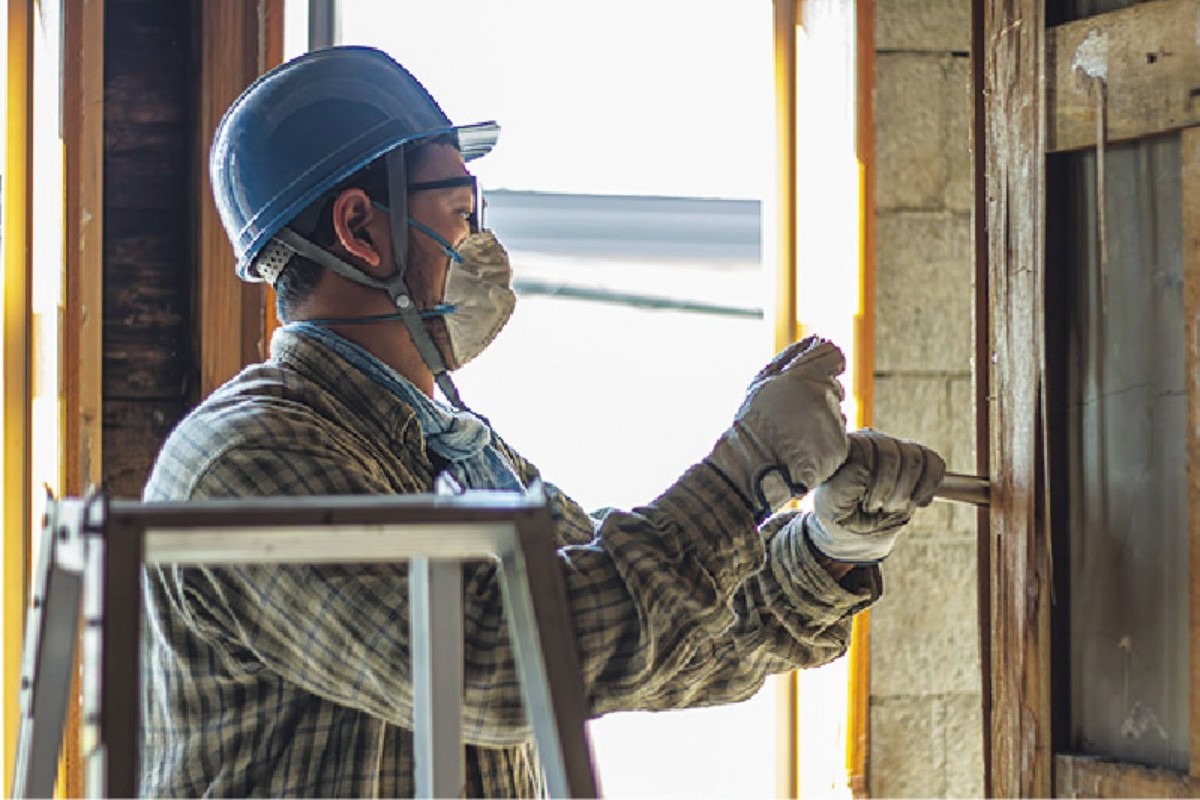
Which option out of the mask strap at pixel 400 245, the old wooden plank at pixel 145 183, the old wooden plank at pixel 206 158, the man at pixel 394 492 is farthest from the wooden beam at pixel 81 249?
the mask strap at pixel 400 245

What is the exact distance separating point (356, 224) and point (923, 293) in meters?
1.53

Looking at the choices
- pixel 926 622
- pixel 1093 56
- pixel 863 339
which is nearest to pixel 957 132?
pixel 863 339

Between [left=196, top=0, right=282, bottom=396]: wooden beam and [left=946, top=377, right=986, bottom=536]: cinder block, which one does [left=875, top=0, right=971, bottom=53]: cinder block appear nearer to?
[left=946, top=377, right=986, bottom=536]: cinder block

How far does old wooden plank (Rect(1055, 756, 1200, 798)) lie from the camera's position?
193cm

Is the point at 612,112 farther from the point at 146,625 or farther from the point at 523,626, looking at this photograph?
the point at 523,626

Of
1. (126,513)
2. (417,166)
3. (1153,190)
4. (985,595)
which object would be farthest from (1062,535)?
(126,513)

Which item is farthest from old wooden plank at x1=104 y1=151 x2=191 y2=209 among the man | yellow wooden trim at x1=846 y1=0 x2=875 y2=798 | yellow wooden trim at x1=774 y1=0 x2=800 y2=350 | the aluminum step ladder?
the aluminum step ladder

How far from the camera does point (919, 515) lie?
3225mm

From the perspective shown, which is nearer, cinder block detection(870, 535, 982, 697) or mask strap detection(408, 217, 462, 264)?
mask strap detection(408, 217, 462, 264)

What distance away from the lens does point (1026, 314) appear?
81.7 inches

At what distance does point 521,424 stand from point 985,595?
1.39 meters

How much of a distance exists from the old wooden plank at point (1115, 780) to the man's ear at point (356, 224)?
1.22 m

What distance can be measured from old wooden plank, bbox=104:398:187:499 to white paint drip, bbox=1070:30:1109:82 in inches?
70.6

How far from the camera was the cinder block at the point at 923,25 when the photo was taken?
3178 millimetres
